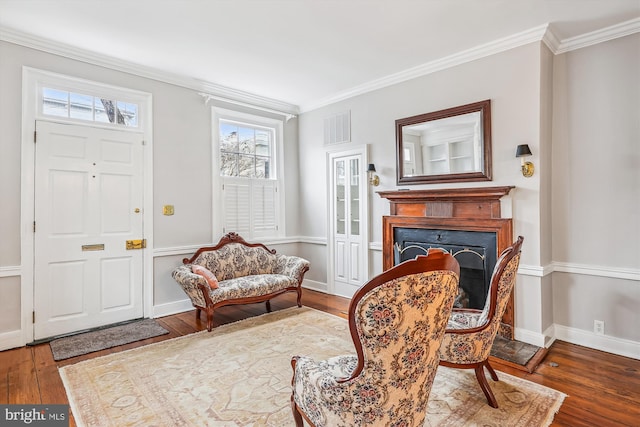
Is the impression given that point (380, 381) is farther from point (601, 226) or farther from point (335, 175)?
point (335, 175)

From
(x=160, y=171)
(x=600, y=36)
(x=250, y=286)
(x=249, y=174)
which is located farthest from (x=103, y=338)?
(x=600, y=36)

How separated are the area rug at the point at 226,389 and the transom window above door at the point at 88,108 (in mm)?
2538

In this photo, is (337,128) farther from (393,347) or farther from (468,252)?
(393,347)

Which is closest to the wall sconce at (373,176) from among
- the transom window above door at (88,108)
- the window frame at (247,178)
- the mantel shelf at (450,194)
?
the mantel shelf at (450,194)

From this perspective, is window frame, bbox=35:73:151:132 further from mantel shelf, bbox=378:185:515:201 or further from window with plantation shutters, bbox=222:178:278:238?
mantel shelf, bbox=378:185:515:201

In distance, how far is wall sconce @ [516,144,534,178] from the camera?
316 cm

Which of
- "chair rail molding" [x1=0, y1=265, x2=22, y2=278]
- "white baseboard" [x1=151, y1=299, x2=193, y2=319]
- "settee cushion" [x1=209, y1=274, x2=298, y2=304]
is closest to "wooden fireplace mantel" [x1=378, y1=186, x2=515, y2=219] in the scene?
"settee cushion" [x1=209, y1=274, x2=298, y2=304]

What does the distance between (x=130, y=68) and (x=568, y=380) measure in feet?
17.2

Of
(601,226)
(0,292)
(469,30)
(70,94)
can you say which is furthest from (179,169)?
(601,226)

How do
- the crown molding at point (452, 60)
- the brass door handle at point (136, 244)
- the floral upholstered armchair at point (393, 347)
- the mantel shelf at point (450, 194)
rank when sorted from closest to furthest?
the floral upholstered armchair at point (393, 347), the crown molding at point (452, 60), the mantel shelf at point (450, 194), the brass door handle at point (136, 244)

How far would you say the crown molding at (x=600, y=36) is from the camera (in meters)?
3.00

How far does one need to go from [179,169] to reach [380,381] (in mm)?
3837

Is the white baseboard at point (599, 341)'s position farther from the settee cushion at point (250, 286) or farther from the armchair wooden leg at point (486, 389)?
the settee cushion at point (250, 286)

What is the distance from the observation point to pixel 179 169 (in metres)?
4.33
